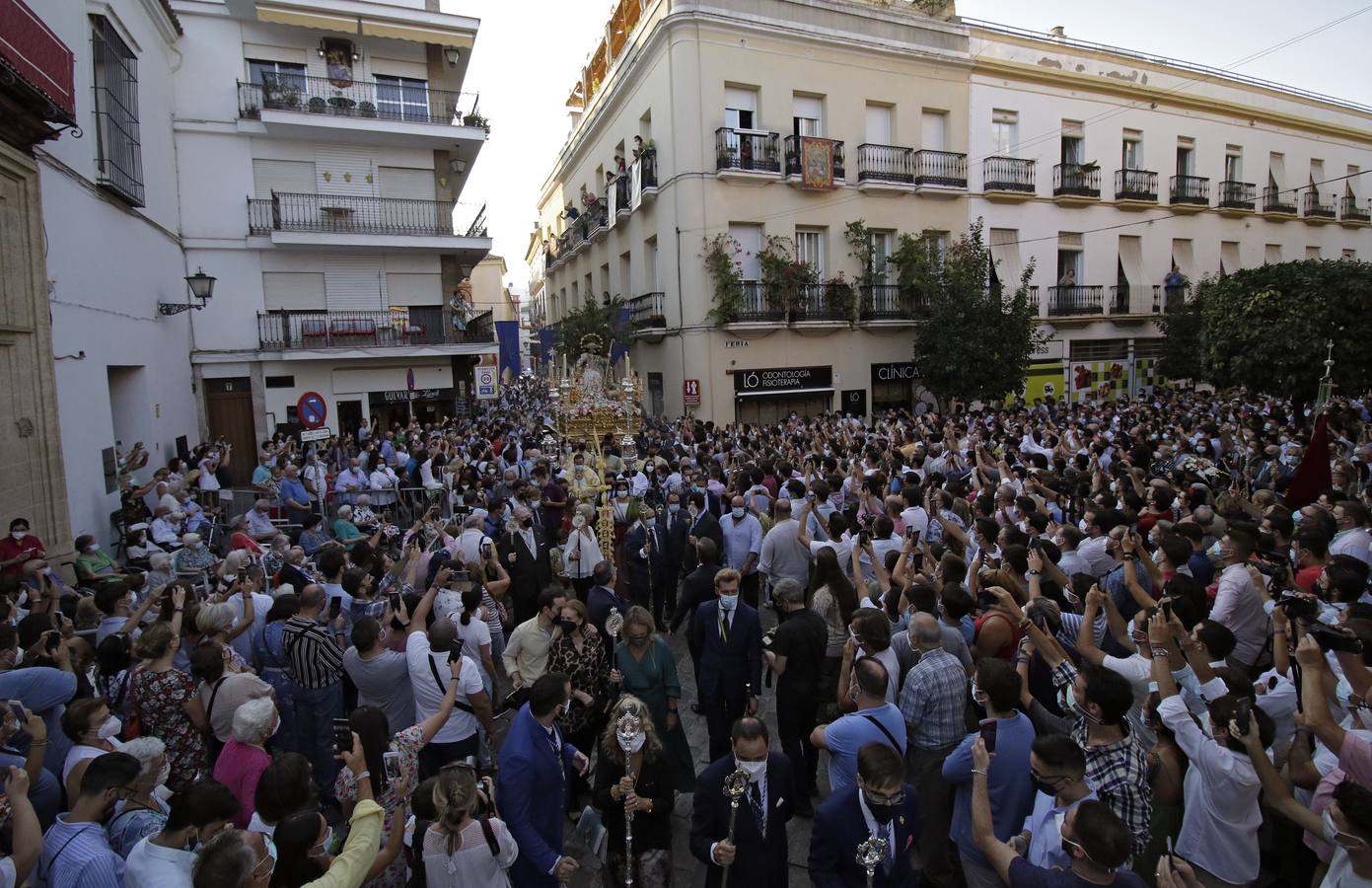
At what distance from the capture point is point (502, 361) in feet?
67.9

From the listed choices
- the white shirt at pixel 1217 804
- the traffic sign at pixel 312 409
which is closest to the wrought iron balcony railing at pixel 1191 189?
the traffic sign at pixel 312 409

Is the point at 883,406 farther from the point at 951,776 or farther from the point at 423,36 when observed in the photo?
the point at 951,776

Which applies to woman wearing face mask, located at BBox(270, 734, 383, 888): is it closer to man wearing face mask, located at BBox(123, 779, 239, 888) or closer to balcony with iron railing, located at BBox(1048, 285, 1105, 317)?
man wearing face mask, located at BBox(123, 779, 239, 888)

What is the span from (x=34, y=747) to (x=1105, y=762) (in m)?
4.75

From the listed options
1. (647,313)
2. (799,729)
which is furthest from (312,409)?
(647,313)

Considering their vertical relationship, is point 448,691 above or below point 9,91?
below

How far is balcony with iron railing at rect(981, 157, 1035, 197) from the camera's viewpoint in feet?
72.1

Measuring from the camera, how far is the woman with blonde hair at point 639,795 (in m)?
3.48

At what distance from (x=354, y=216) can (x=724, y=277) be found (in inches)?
376

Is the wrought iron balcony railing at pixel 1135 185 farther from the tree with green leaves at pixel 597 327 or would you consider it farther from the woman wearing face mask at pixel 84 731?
the woman wearing face mask at pixel 84 731

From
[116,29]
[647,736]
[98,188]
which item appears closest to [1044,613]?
[647,736]

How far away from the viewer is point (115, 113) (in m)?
12.3

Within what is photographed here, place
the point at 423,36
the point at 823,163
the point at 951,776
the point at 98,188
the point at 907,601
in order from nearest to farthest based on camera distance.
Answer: the point at 951,776
the point at 907,601
the point at 98,188
the point at 423,36
the point at 823,163

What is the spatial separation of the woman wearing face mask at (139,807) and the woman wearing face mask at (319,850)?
70 cm
